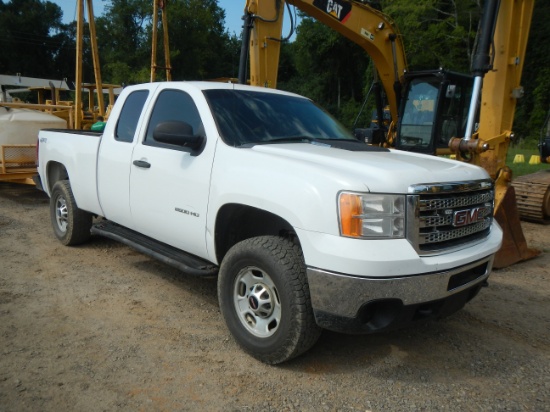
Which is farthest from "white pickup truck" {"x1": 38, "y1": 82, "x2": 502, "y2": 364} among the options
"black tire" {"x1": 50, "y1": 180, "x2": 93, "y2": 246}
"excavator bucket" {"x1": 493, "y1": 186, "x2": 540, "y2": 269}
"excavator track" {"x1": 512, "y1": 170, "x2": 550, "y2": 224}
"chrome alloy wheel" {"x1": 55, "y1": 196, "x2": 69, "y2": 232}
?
"excavator track" {"x1": 512, "y1": 170, "x2": 550, "y2": 224}

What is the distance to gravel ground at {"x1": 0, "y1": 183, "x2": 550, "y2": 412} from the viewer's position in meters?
2.97

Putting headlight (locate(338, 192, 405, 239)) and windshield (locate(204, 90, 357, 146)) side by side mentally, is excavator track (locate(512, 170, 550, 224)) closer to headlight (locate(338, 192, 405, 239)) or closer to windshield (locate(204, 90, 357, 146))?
windshield (locate(204, 90, 357, 146))

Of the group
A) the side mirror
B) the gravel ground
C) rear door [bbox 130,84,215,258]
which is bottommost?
the gravel ground

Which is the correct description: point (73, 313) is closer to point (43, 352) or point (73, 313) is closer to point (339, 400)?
point (43, 352)

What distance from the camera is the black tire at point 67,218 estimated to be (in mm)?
5816

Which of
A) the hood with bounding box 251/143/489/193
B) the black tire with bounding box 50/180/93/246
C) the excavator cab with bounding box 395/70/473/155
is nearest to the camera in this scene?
the hood with bounding box 251/143/489/193

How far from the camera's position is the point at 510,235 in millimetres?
6062

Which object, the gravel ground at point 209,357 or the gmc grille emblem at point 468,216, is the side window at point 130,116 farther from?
the gmc grille emblem at point 468,216

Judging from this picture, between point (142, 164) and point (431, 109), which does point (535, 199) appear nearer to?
point (431, 109)

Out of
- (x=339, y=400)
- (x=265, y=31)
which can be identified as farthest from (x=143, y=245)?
(x=265, y=31)

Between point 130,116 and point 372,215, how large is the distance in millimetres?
3037

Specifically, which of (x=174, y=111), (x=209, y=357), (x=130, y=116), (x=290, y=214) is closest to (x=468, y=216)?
(x=290, y=214)

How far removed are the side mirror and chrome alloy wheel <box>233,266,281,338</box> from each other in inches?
44.0

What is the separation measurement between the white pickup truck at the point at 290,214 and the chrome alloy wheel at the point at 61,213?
4.97 ft
